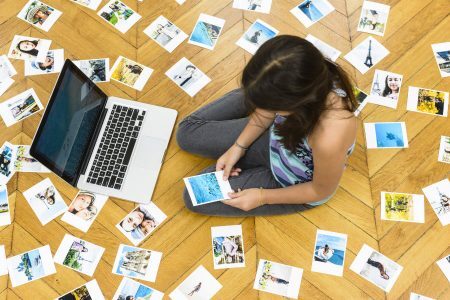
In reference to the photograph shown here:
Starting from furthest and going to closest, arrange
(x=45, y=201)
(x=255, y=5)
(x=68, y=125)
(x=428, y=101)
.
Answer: (x=255, y=5) → (x=428, y=101) → (x=45, y=201) → (x=68, y=125)

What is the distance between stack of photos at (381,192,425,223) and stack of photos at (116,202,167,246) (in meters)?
0.93

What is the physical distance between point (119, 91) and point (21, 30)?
64 centimetres

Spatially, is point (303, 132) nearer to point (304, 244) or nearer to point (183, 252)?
point (304, 244)

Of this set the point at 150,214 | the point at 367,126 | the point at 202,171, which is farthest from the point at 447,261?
the point at 150,214

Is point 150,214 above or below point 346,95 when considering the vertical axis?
below

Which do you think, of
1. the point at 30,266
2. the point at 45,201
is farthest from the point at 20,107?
the point at 30,266

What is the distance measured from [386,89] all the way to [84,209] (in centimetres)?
146

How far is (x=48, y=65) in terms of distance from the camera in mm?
2277

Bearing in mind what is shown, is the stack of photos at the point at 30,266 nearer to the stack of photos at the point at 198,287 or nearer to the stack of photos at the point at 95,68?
the stack of photos at the point at 198,287

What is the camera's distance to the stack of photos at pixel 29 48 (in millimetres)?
2295

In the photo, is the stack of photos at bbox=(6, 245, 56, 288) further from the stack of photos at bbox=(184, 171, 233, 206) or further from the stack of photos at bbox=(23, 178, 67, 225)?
the stack of photos at bbox=(184, 171, 233, 206)

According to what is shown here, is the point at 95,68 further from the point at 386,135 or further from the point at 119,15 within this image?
the point at 386,135

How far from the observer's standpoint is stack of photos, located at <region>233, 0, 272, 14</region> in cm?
237

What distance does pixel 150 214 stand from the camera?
197cm
